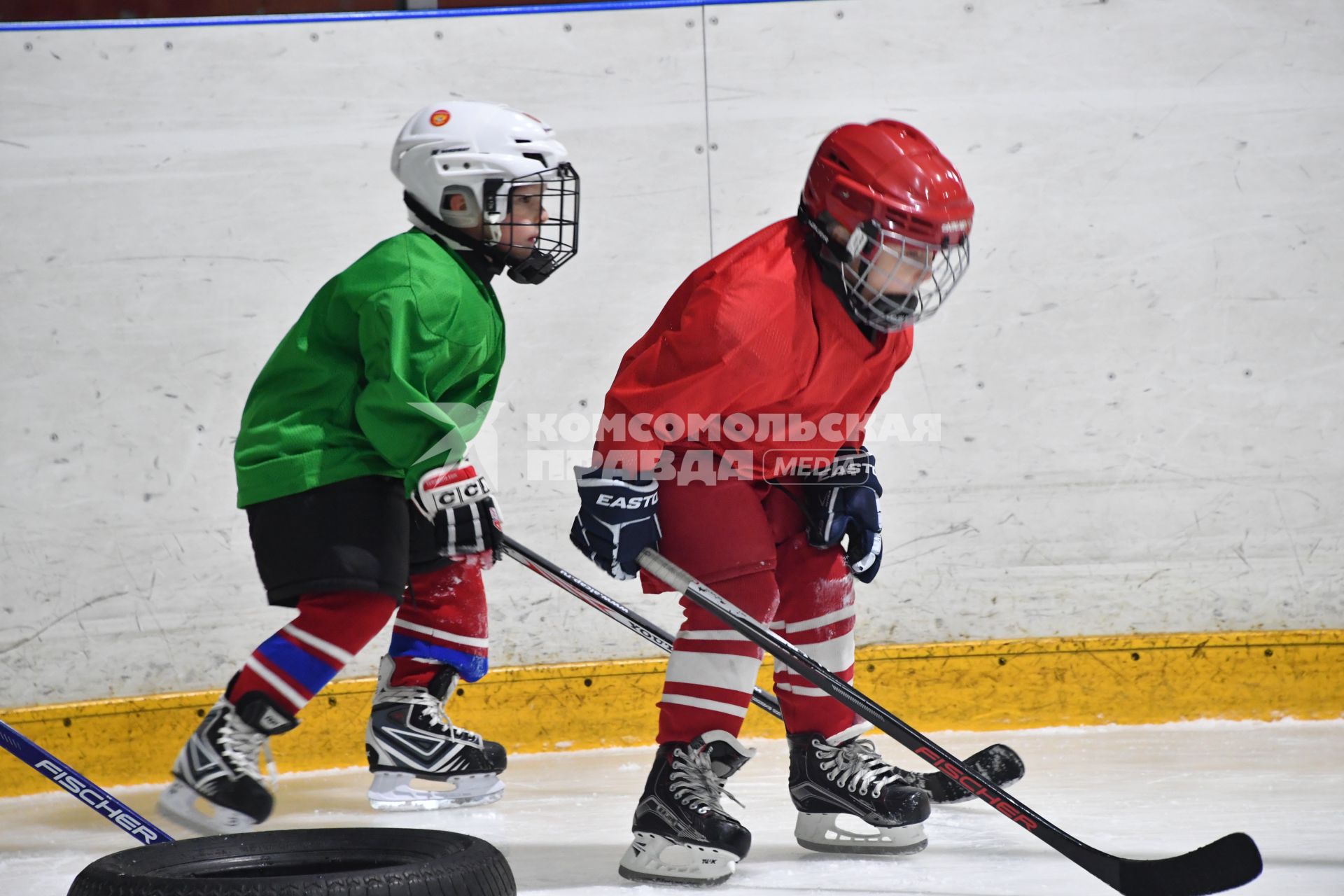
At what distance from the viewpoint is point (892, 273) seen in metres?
2.03

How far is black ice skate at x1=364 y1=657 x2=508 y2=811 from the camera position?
104 inches

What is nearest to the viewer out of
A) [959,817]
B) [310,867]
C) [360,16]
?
[310,867]

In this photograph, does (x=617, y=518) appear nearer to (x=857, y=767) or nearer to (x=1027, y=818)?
(x=857, y=767)

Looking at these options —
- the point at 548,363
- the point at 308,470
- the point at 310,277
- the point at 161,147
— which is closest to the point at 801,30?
the point at 548,363

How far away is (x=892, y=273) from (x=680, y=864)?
863mm

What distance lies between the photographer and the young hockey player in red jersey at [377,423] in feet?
7.02

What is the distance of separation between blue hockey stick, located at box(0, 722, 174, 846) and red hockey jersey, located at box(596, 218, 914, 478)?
813mm

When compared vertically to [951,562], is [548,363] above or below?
above

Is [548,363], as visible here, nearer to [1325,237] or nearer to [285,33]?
[285,33]

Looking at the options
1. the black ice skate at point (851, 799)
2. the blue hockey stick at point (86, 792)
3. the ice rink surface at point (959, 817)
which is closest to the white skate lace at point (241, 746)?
the blue hockey stick at point (86, 792)

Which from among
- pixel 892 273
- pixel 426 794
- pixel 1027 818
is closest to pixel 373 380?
pixel 892 273

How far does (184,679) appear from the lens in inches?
121

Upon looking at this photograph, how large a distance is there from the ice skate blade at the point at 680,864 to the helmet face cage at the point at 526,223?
3.17ft

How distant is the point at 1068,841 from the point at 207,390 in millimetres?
2030
